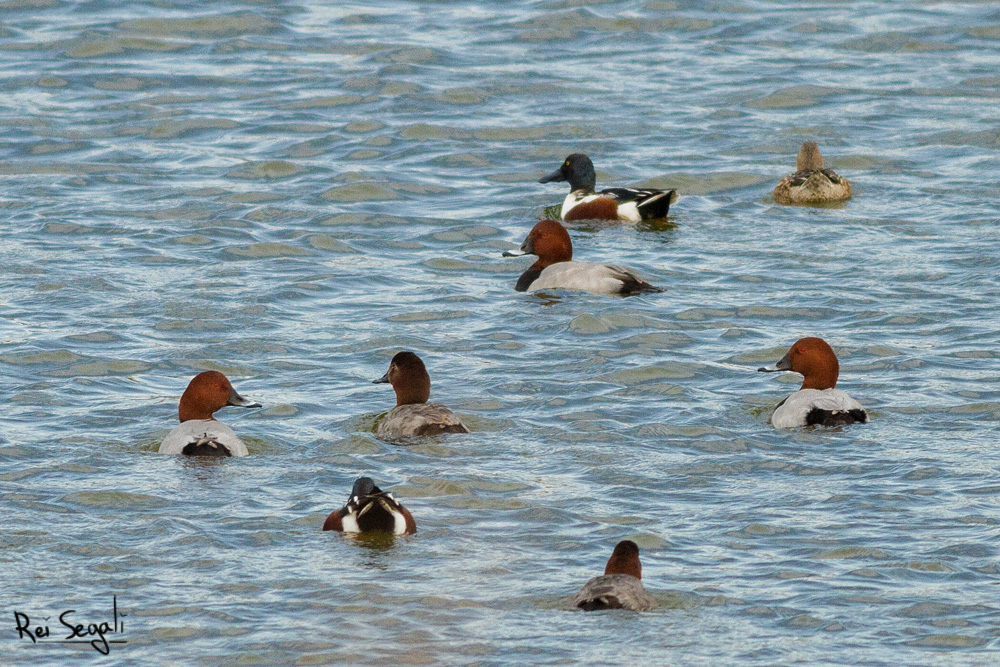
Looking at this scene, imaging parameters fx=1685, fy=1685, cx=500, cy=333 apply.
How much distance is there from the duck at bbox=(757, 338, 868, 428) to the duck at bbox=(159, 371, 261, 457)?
3.70 meters

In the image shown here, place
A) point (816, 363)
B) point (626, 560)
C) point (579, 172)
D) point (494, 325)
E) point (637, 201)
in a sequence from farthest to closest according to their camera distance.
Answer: point (579, 172), point (637, 201), point (494, 325), point (816, 363), point (626, 560)

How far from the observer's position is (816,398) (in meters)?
11.6

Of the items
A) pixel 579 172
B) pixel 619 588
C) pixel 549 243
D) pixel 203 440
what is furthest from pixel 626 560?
pixel 579 172

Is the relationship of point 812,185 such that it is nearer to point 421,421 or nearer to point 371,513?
point 421,421

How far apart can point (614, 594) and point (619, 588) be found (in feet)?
0.14

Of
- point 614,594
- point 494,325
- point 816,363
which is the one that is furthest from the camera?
point 494,325

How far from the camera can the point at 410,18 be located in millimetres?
27141

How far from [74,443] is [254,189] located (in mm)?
7981

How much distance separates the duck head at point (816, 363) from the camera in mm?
12062

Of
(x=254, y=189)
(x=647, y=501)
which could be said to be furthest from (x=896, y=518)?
(x=254, y=189)

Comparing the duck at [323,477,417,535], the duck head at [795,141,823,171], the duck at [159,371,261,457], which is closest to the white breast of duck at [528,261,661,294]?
the duck head at [795,141,823,171]

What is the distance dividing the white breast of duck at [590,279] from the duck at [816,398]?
2994 millimetres

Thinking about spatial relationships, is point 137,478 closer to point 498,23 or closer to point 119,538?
point 119,538

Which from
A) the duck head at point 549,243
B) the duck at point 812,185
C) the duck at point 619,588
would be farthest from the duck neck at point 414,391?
the duck at point 812,185
